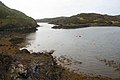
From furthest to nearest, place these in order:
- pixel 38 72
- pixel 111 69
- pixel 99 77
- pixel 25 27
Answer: pixel 25 27 → pixel 111 69 → pixel 99 77 → pixel 38 72

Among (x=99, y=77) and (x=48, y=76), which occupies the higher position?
(x=48, y=76)

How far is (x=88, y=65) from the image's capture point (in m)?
53.9

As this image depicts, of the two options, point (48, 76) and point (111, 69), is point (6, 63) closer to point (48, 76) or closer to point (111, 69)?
point (48, 76)

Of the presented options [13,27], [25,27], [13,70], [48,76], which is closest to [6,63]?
[13,70]

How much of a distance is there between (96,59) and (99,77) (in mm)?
17305

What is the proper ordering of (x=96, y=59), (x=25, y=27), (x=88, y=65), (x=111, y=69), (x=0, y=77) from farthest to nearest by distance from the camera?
(x=25, y=27), (x=96, y=59), (x=88, y=65), (x=111, y=69), (x=0, y=77)

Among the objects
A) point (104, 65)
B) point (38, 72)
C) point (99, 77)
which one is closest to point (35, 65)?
point (38, 72)

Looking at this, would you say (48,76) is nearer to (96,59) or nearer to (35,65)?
(35,65)

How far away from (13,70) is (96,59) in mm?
32867

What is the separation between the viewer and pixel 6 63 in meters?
34.3

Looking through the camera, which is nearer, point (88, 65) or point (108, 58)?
point (88, 65)

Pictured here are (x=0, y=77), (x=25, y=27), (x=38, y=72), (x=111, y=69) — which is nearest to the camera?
(x=0, y=77)

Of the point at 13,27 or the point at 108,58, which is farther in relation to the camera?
the point at 13,27

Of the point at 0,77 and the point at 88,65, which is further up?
the point at 0,77
